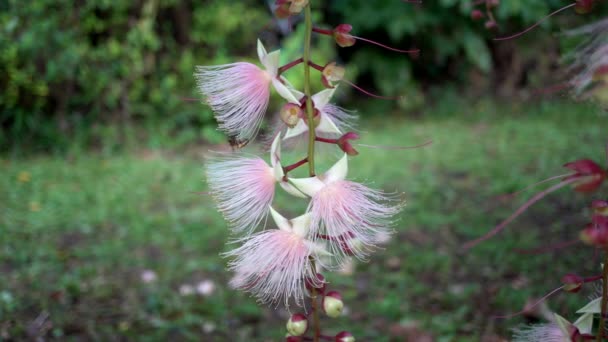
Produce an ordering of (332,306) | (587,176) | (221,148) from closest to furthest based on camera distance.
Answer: (587,176) → (332,306) → (221,148)

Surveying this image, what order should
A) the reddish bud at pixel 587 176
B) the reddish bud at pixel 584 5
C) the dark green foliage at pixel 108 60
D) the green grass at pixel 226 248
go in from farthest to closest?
the dark green foliage at pixel 108 60
the green grass at pixel 226 248
the reddish bud at pixel 584 5
the reddish bud at pixel 587 176

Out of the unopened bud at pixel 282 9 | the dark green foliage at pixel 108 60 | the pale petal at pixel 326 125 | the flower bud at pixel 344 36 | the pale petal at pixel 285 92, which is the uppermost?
the unopened bud at pixel 282 9

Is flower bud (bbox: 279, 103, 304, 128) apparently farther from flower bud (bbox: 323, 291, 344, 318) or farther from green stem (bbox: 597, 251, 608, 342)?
green stem (bbox: 597, 251, 608, 342)

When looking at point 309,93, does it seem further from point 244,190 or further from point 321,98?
point 244,190

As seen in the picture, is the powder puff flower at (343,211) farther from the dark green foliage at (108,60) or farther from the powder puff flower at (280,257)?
the dark green foliage at (108,60)

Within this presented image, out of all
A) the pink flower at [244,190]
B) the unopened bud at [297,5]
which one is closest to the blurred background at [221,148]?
the pink flower at [244,190]

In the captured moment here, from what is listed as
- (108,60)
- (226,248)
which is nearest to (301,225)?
(226,248)

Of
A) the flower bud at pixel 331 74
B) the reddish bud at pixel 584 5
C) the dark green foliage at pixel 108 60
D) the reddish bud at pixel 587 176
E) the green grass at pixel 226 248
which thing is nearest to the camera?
the reddish bud at pixel 587 176

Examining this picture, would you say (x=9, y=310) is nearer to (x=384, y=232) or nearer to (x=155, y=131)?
(x=384, y=232)

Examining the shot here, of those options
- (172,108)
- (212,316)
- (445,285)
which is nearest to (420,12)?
(172,108)

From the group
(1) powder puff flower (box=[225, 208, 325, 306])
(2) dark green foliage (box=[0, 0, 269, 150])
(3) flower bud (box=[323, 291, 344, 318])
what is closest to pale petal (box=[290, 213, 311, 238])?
(1) powder puff flower (box=[225, 208, 325, 306])
